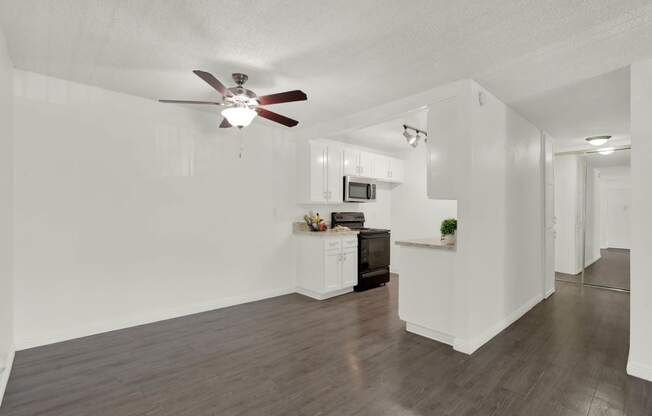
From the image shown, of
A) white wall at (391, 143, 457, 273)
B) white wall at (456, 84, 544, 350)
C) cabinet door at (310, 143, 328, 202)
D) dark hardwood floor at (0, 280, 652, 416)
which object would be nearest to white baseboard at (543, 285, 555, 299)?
white wall at (456, 84, 544, 350)

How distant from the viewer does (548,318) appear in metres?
3.76

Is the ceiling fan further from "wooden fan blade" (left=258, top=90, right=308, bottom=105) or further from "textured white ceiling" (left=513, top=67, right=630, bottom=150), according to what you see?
"textured white ceiling" (left=513, top=67, right=630, bottom=150)

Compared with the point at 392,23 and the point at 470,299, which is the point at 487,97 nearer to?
the point at 392,23

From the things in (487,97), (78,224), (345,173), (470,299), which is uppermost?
(487,97)

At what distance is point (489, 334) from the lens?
315 cm

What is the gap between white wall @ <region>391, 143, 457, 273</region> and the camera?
564 centimetres

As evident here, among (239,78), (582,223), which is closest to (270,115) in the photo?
(239,78)

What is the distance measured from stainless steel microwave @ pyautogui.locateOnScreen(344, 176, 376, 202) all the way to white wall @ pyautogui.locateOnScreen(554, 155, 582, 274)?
379 centimetres

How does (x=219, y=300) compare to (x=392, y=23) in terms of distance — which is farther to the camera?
(x=219, y=300)

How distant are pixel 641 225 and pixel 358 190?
3.61 meters

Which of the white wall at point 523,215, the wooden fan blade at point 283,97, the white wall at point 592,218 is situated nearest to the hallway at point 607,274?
the white wall at point 592,218

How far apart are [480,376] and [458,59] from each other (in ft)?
8.39

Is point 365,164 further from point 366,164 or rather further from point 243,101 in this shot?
point 243,101

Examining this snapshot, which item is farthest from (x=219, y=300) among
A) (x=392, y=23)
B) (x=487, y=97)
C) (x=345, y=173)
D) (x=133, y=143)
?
(x=487, y=97)
